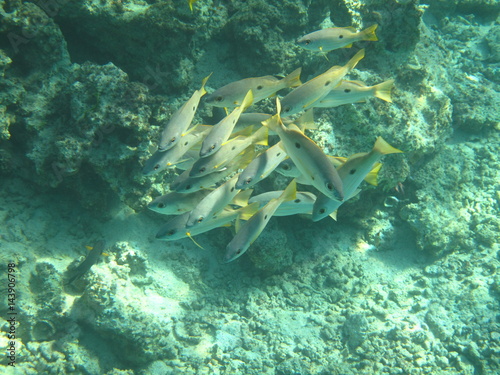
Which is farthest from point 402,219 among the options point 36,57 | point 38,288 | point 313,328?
point 36,57

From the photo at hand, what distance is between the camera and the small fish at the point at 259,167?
2.92m

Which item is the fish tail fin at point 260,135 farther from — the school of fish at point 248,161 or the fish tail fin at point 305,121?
the fish tail fin at point 305,121

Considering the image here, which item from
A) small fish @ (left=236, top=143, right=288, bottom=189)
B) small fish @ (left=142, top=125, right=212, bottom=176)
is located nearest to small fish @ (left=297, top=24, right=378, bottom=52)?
small fish @ (left=236, top=143, right=288, bottom=189)

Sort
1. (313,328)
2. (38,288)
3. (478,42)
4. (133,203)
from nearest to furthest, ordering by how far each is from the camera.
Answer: (38,288), (133,203), (313,328), (478,42)

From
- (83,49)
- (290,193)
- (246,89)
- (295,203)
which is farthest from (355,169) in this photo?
(83,49)

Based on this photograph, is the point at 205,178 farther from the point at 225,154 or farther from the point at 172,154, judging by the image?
the point at 172,154

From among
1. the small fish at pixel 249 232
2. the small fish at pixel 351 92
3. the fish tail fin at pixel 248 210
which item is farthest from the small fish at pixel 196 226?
the small fish at pixel 351 92

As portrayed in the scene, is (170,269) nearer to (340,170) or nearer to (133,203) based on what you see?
(133,203)

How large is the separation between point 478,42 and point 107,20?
1124 cm

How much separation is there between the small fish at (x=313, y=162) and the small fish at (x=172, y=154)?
1132 millimetres

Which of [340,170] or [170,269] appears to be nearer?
[340,170]

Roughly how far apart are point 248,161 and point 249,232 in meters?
0.81

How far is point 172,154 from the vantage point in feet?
10.6

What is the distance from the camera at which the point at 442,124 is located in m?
5.74
